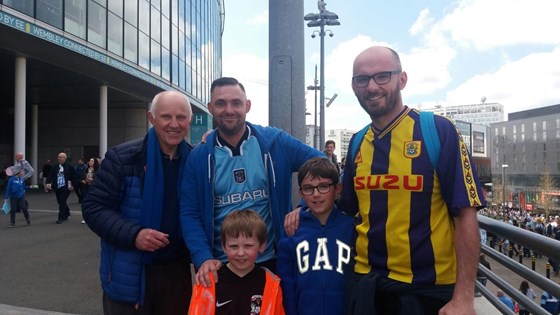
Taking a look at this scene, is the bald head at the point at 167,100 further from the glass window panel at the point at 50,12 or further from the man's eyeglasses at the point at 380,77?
the glass window panel at the point at 50,12

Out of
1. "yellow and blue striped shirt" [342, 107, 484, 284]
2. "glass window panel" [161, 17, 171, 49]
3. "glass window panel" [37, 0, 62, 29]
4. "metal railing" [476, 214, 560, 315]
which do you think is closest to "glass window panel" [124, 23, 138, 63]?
"glass window panel" [161, 17, 171, 49]

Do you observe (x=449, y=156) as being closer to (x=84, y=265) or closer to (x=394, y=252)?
(x=394, y=252)

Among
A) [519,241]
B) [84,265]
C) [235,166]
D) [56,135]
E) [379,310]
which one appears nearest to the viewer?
[379,310]

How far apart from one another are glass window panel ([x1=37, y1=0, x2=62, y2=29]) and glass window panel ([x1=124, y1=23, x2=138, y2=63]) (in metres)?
4.36

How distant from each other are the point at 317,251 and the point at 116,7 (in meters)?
22.9

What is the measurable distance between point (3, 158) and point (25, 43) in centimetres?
2175

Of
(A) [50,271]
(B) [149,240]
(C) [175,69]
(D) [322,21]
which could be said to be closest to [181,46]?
(C) [175,69]

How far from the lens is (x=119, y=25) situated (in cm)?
2173

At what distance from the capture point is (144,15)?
78.4ft

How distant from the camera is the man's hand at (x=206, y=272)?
2.13 m

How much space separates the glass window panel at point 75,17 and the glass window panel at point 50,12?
1.02ft

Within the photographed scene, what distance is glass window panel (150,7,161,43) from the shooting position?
24750mm

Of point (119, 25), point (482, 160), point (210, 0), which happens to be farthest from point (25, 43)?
point (482, 160)

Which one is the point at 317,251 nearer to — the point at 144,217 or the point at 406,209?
the point at 406,209
